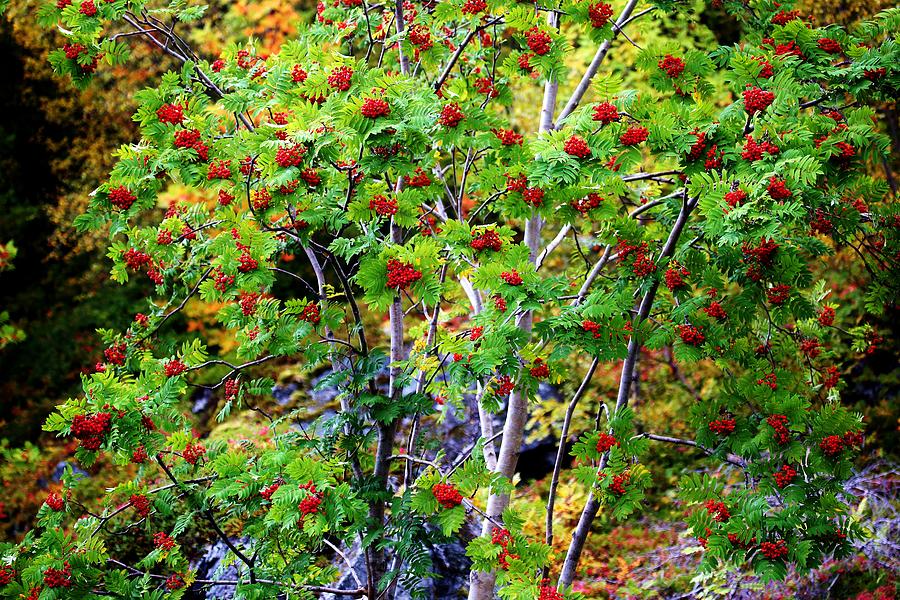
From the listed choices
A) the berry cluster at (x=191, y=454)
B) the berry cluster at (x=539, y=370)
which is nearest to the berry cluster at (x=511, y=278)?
the berry cluster at (x=539, y=370)

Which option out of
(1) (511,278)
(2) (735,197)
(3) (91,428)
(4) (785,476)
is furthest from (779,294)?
(3) (91,428)

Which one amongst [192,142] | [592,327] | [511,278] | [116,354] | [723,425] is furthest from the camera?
[116,354]

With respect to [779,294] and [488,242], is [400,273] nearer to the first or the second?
[488,242]

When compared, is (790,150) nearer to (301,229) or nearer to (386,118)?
(386,118)

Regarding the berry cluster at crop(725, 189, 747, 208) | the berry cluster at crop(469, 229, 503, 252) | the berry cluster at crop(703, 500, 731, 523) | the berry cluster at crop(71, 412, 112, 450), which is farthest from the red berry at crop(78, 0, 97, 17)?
the berry cluster at crop(703, 500, 731, 523)

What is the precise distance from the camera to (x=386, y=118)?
10.6 feet

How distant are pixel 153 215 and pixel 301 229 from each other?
693 centimetres

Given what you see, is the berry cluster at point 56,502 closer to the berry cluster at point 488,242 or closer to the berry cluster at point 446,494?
the berry cluster at point 446,494

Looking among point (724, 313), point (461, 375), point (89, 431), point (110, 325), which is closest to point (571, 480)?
point (724, 313)

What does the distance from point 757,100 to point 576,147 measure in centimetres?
83

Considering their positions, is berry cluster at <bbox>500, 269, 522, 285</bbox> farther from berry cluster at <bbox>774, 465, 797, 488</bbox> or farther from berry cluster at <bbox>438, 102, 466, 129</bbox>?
berry cluster at <bbox>774, 465, 797, 488</bbox>

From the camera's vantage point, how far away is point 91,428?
3275mm

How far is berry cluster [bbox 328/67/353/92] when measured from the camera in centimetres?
348

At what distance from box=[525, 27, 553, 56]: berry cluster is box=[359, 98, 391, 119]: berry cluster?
34.0 inches
